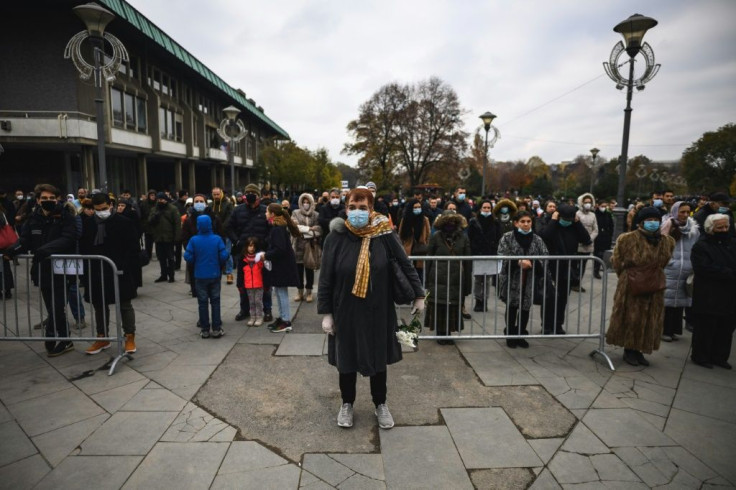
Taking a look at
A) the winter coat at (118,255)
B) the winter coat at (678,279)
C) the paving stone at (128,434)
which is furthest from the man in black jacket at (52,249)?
the winter coat at (678,279)

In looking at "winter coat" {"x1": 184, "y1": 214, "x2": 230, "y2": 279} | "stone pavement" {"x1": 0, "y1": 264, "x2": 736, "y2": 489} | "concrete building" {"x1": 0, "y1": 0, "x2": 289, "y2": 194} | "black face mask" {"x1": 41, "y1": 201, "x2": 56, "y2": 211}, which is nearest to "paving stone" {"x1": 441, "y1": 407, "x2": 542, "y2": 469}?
"stone pavement" {"x1": 0, "y1": 264, "x2": 736, "y2": 489}

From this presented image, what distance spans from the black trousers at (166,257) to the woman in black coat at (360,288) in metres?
6.98

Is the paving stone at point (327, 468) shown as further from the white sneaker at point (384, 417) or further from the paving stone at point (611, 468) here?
the paving stone at point (611, 468)

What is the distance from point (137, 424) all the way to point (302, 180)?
110 ft

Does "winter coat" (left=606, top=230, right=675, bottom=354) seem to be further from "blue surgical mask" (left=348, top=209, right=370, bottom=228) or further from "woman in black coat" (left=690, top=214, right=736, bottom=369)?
"blue surgical mask" (left=348, top=209, right=370, bottom=228)

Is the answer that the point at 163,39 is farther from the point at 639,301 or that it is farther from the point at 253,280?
the point at 639,301

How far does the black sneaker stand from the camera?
504 cm

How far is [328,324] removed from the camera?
3336 millimetres

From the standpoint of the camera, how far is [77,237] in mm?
5078

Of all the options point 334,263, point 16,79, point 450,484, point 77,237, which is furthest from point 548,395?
point 16,79

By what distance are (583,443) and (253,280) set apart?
4.48 meters

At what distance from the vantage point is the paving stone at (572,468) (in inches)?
114

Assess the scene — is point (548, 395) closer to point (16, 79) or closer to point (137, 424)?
point (137, 424)

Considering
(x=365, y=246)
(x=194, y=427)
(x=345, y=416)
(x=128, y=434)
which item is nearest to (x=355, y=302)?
(x=365, y=246)
